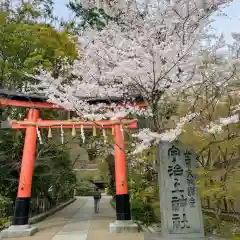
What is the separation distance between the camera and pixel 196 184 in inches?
284

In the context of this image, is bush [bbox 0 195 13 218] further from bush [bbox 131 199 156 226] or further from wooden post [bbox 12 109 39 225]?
bush [bbox 131 199 156 226]

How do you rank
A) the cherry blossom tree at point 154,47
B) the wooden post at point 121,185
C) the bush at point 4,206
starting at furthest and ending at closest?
1. the bush at point 4,206
2. the wooden post at point 121,185
3. the cherry blossom tree at point 154,47

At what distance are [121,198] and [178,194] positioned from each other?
12.6ft

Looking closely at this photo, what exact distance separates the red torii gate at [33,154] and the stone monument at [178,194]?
2.72m

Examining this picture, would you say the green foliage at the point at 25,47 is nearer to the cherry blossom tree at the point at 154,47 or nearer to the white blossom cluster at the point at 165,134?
the cherry blossom tree at the point at 154,47

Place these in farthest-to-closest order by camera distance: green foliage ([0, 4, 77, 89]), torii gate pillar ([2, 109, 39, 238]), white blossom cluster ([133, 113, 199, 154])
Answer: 1. green foliage ([0, 4, 77, 89])
2. torii gate pillar ([2, 109, 39, 238])
3. white blossom cluster ([133, 113, 199, 154])

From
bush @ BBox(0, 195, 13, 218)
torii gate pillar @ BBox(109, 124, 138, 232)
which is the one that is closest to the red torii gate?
torii gate pillar @ BBox(109, 124, 138, 232)

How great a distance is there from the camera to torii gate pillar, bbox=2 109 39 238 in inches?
387

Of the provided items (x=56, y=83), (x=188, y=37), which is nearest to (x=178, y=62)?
(x=188, y=37)

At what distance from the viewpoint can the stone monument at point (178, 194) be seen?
277 inches

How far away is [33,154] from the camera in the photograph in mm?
11055

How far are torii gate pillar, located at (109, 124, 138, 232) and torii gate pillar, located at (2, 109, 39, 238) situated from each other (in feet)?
9.49

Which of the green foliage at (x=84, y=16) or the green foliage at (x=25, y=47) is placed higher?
the green foliage at (x=84, y=16)

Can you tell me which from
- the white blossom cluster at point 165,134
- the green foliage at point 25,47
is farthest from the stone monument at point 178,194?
the green foliage at point 25,47
